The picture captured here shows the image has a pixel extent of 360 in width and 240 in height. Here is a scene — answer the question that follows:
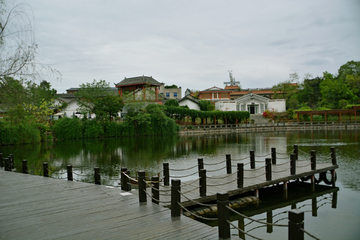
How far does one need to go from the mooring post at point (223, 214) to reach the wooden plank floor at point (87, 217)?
0.27 meters

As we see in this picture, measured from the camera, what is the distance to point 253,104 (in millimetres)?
64688

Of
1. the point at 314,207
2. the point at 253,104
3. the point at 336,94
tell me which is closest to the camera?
the point at 314,207

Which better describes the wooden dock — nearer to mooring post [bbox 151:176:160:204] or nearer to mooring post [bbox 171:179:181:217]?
mooring post [bbox 171:179:181:217]

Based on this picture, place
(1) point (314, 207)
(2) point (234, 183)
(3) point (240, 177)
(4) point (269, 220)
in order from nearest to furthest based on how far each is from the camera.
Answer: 1. (4) point (269, 220)
2. (3) point (240, 177)
3. (2) point (234, 183)
4. (1) point (314, 207)

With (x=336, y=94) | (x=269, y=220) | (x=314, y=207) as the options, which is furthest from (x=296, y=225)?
(x=336, y=94)

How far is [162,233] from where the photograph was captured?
485 centimetres

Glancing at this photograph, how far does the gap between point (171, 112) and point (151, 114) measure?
5.42 meters

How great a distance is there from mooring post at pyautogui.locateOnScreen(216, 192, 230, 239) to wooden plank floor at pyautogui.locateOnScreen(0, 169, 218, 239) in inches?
10.6

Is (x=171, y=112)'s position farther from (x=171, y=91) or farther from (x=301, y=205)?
(x=301, y=205)

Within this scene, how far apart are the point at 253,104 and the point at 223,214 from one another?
206 feet

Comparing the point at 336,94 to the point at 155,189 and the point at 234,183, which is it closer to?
the point at 234,183

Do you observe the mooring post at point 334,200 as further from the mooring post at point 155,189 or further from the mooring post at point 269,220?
the mooring post at point 155,189

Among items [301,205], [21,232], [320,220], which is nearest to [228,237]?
[21,232]

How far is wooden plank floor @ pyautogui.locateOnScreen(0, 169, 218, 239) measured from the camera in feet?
16.0
